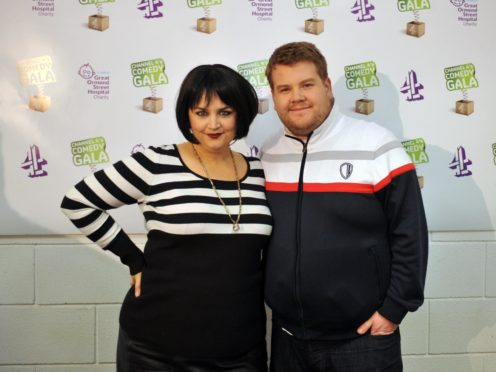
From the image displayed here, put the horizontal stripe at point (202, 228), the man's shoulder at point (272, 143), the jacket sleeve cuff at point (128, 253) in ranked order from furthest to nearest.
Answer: the man's shoulder at point (272, 143) < the jacket sleeve cuff at point (128, 253) < the horizontal stripe at point (202, 228)

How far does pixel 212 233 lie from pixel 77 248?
85cm

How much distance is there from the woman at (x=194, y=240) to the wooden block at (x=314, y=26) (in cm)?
61

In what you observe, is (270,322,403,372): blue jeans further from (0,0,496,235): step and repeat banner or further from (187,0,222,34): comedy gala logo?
(187,0,222,34): comedy gala logo

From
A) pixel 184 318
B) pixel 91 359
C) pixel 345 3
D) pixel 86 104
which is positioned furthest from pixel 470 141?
pixel 91 359

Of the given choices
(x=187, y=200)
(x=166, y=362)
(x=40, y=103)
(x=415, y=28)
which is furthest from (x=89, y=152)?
(x=415, y=28)

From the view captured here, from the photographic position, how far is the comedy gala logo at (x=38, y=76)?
1720 millimetres

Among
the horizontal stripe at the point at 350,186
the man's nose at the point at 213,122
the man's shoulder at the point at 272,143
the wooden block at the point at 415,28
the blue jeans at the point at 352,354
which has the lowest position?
the blue jeans at the point at 352,354

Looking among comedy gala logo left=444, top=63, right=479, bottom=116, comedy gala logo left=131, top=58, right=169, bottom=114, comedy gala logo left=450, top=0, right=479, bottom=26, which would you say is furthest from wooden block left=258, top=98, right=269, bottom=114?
comedy gala logo left=450, top=0, right=479, bottom=26

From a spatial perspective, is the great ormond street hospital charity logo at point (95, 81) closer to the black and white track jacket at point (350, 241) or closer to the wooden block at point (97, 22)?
the wooden block at point (97, 22)

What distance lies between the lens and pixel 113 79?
174cm

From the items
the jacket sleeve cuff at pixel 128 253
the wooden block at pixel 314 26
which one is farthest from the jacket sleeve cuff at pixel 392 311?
the wooden block at pixel 314 26

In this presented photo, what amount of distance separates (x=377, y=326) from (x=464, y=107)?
1.03m

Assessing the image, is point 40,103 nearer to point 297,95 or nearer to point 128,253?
point 128,253

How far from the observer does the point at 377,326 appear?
126 centimetres
